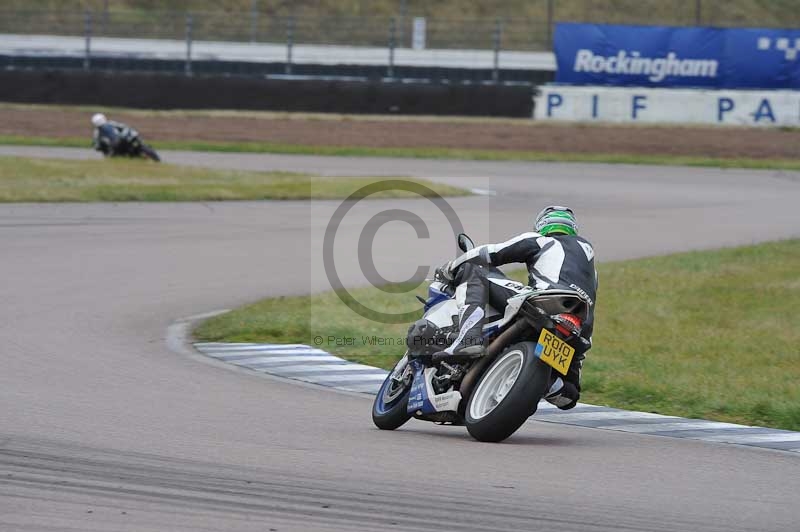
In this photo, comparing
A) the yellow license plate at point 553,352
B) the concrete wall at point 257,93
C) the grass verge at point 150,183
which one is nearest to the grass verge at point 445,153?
the concrete wall at point 257,93

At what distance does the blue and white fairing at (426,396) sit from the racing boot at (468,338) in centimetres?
19

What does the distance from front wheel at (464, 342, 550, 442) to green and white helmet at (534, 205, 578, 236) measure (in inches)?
34.4

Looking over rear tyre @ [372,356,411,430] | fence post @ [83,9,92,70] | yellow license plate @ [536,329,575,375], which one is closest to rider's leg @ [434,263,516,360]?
rear tyre @ [372,356,411,430]

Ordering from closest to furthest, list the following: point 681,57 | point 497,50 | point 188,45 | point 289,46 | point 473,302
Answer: point 473,302
point 681,57
point 188,45
point 497,50
point 289,46

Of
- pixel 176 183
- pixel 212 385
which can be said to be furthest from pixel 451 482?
pixel 176 183

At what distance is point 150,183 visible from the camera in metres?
23.7

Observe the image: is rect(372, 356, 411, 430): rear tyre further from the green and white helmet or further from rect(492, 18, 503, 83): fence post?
rect(492, 18, 503, 83): fence post

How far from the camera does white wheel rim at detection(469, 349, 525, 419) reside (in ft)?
24.3

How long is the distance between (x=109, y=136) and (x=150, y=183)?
11.4ft

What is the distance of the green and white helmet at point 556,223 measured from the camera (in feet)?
25.9

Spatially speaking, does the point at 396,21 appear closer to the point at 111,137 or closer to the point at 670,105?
the point at 670,105
